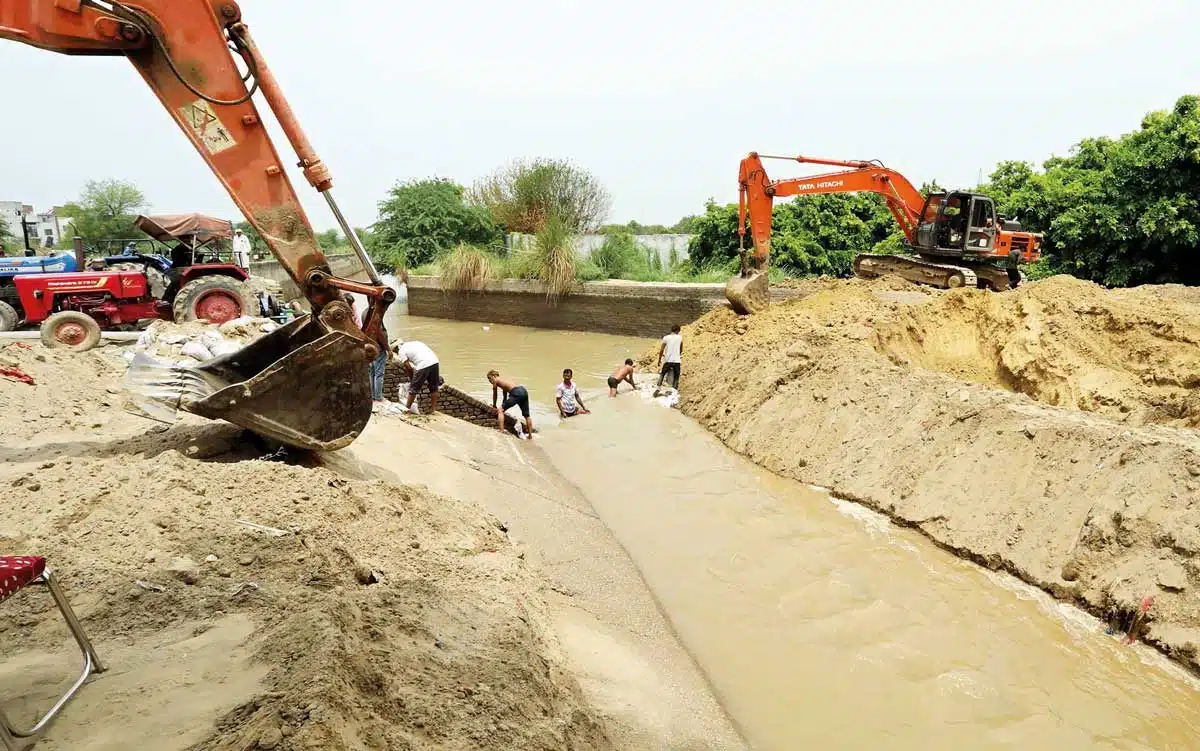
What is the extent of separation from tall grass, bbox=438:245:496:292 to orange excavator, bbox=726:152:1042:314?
9553 mm

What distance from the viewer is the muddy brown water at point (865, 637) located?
3590 millimetres

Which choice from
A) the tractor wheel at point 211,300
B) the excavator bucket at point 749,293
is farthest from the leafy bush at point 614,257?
the tractor wheel at point 211,300

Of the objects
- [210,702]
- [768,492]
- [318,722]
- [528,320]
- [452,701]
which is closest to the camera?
[318,722]

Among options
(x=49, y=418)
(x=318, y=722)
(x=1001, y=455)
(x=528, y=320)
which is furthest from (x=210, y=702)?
(x=528, y=320)

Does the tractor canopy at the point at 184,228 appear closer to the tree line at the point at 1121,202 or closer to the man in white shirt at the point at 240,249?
the man in white shirt at the point at 240,249

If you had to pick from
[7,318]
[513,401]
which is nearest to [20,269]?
[7,318]

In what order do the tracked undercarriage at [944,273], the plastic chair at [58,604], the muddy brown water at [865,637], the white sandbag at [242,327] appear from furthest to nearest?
the tracked undercarriage at [944,273] < the white sandbag at [242,327] < the muddy brown water at [865,637] < the plastic chair at [58,604]

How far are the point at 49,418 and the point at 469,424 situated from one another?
163 inches

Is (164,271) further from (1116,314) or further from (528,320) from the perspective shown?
(1116,314)

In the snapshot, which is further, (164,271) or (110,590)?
(164,271)

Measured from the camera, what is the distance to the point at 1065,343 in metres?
8.88

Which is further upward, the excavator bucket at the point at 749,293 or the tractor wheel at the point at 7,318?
the excavator bucket at the point at 749,293

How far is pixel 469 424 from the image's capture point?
8.58 metres

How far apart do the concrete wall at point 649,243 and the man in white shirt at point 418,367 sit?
474 inches
